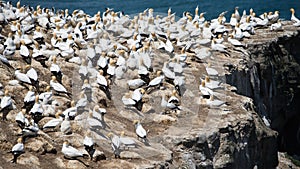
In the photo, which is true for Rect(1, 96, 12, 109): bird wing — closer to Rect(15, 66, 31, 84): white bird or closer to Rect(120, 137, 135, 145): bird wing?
Rect(15, 66, 31, 84): white bird

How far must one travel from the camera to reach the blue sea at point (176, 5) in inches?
2131

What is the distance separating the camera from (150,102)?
61.1ft

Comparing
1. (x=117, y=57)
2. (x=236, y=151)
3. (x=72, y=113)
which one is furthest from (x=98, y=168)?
(x=117, y=57)

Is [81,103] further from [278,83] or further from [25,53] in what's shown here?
[278,83]

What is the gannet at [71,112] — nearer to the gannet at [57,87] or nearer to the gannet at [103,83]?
the gannet at [57,87]

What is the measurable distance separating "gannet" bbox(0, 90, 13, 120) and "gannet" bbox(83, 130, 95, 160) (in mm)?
2453

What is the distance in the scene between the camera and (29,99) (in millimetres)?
16641

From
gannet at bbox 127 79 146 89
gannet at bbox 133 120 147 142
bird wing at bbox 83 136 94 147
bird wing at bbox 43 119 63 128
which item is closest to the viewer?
bird wing at bbox 83 136 94 147

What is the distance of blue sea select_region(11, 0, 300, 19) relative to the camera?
54.1m

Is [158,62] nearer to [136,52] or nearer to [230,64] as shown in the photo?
[136,52]

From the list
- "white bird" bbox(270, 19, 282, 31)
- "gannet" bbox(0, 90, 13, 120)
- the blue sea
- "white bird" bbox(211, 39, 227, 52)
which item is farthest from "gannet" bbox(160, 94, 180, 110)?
the blue sea

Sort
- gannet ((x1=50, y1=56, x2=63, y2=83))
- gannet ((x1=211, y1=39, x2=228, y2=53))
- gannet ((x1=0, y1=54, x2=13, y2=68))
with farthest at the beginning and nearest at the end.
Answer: gannet ((x1=211, y1=39, x2=228, y2=53)), gannet ((x1=50, y1=56, x2=63, y2=83)), gannet ((x1=0, y1=54, x2=13, y2=68))

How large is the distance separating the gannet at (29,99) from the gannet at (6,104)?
0.72 m

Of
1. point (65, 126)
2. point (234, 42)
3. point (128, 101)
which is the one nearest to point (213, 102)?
point (128, 101)
